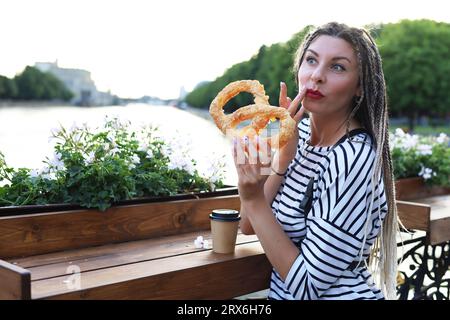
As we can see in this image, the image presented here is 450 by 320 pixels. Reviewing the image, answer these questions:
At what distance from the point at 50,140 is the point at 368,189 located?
1.54 meters

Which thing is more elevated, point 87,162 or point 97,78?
point 97,78

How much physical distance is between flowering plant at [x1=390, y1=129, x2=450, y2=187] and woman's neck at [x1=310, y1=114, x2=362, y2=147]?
97.2 inches

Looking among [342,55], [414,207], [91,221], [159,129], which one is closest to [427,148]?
[414,207]

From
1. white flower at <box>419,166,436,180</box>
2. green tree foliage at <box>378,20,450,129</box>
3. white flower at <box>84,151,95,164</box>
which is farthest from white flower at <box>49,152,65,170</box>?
green tree foliage at <box>378,20,450,129</box>

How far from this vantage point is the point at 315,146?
90.1 inches

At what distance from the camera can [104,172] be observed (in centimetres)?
254

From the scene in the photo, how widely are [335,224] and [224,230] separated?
573mm

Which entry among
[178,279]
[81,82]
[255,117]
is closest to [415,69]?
[81,82]

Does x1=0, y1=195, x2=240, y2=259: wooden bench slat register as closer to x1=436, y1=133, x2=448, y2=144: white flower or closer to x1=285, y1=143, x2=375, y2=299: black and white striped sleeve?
x1=285, y1=143, x2=375, y2=299: black and white striped sleeve

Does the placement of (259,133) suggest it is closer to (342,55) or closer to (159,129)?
(342,55)

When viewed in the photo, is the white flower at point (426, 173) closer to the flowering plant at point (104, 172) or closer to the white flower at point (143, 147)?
the flowering plant at point (104, 172)

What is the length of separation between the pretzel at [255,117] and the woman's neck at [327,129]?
0.20m

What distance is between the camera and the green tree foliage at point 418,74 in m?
52.1

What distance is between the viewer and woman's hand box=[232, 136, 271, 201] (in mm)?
1970
